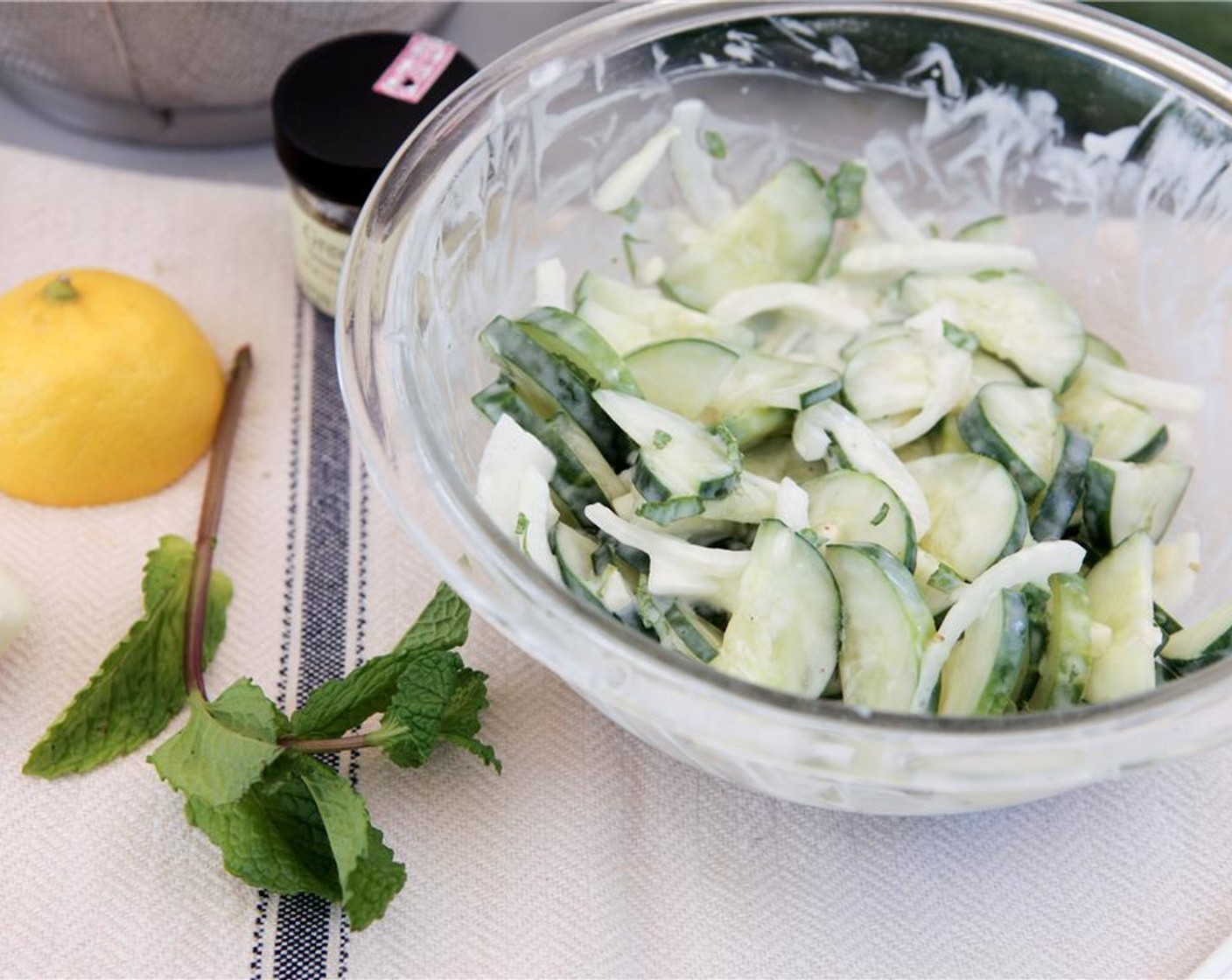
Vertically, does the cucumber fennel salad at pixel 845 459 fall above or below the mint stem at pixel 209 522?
above

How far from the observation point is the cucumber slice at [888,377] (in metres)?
1.11

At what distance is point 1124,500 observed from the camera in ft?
3.50

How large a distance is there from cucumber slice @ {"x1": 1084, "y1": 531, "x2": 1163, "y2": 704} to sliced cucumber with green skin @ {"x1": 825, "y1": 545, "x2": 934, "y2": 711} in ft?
0.41

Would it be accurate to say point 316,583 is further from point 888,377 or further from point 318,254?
point 888,377

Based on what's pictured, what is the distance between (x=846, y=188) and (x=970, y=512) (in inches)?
16.0

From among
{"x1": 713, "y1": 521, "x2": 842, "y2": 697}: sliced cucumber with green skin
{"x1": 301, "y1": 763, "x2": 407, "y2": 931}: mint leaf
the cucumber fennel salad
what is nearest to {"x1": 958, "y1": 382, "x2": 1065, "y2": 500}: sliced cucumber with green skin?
the cucumber fennel salad

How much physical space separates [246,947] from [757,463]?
1.66 ft

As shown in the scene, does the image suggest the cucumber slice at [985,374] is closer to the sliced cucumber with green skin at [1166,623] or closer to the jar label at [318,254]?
the sliced cucumber with green skin at [1166,623]

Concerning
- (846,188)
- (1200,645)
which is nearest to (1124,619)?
(1200,645)

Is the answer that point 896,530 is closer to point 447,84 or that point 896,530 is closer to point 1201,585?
point 1201,585

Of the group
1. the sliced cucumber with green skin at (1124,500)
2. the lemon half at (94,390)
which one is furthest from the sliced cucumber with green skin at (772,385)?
the lemon half at (94,390)

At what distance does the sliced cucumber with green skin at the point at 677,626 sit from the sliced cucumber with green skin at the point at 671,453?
0.07 meters

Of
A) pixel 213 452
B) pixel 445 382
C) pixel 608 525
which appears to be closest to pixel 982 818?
pixel 608 525

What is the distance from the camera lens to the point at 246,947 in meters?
0.96
